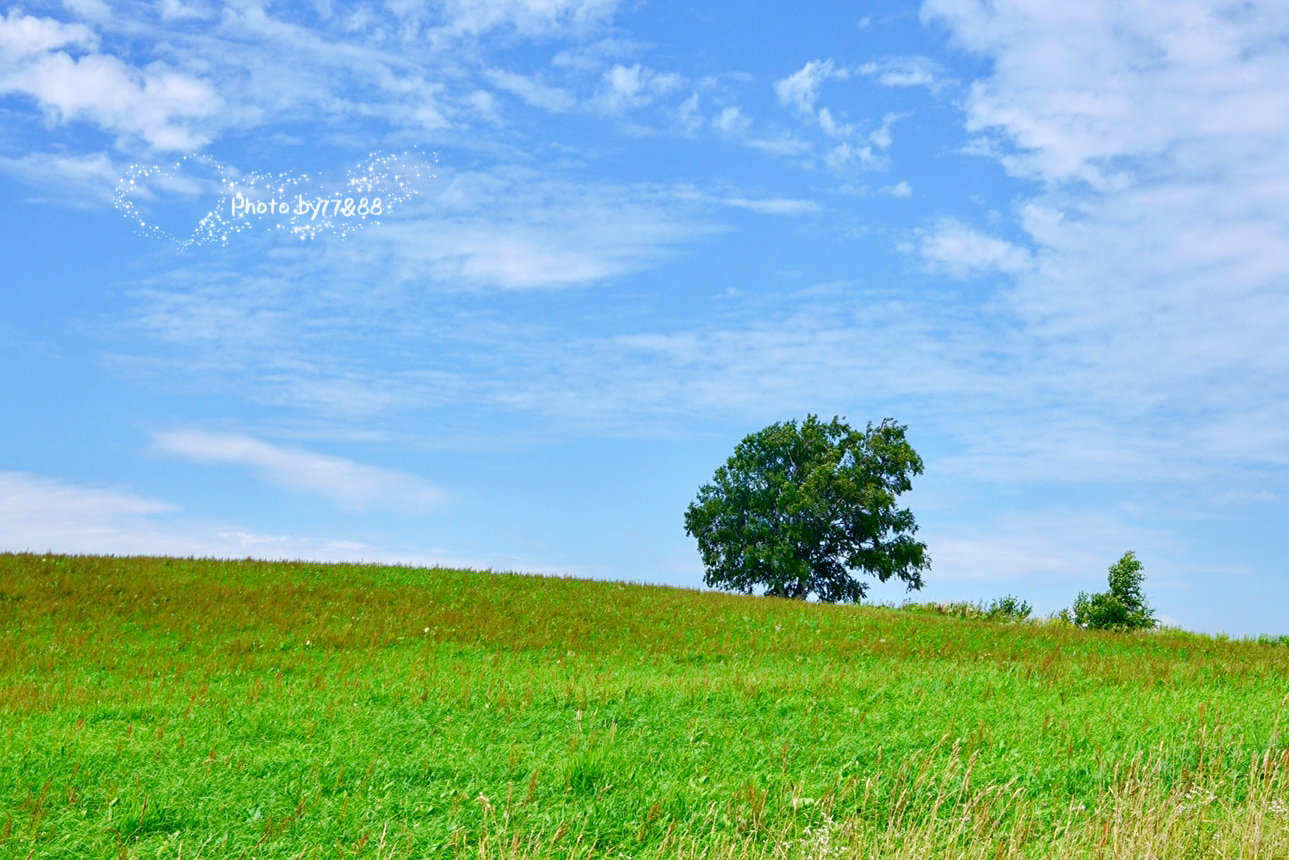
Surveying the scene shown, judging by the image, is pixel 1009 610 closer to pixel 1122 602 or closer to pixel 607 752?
pixel 1122 602

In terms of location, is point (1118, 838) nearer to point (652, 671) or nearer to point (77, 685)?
point (652, 671)

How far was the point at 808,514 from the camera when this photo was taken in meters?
43.4

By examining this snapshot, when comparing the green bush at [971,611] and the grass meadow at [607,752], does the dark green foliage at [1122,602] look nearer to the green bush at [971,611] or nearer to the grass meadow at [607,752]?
the green bush at [971,611]

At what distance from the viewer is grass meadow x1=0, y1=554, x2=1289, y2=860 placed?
284 inches

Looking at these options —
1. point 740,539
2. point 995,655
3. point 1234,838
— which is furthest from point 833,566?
point 1234,838

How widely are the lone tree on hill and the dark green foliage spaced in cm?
833

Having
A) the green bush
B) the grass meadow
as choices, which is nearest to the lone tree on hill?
the green bush

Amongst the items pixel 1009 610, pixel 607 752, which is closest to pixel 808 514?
pixel 1009 610

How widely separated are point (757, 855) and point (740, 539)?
37.0 meters

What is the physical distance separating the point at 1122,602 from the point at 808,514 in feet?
44.4

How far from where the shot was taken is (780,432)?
45281 millimetres

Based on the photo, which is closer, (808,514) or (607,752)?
(607,752)

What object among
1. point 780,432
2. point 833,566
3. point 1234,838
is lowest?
point 1234,838

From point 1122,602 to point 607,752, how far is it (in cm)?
3607
